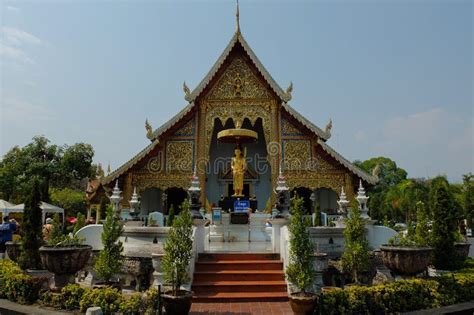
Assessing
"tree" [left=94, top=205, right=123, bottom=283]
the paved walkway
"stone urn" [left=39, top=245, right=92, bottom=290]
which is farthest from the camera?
"tree" [left=94, top=205, right=123, bottom=283]

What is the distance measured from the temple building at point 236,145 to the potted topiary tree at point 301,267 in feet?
29.3

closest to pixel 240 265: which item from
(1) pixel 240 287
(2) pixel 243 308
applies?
(1) pixel 240 287

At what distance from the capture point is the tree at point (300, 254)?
580 cm

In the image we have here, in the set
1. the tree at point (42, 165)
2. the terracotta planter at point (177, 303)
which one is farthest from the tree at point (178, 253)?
the tree at point (42, 165)

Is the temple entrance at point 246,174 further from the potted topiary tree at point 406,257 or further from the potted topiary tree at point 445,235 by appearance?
the potted topiary tree at point 406,257

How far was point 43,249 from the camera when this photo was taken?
6512mm

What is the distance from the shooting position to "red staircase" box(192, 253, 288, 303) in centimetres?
694

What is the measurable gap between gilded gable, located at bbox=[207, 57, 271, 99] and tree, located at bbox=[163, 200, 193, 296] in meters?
10.6

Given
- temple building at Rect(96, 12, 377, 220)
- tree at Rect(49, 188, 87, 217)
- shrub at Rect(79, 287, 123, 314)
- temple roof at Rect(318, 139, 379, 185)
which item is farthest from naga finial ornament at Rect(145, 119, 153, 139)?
tree at Rect(49, 188, 87, 217)

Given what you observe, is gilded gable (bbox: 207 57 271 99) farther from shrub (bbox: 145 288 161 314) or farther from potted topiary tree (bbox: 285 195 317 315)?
shrub (bbox: 145 288 161 314)

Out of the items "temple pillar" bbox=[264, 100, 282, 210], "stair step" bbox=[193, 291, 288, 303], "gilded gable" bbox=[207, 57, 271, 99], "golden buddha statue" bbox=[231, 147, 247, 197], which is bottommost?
"stair step" bbox=[193, 291, 288, 303]

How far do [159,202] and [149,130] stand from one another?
4416 mm

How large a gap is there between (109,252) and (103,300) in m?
1.15

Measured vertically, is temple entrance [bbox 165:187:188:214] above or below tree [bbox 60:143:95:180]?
below
